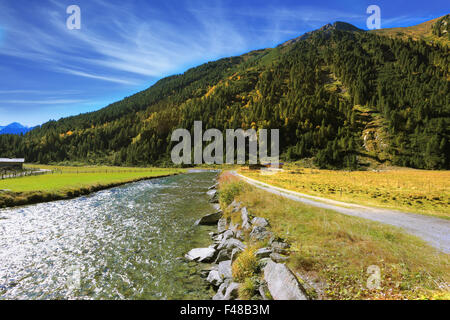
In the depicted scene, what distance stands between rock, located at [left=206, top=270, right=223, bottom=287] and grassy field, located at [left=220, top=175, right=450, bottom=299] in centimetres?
345

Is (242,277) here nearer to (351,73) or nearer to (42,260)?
(42,260)

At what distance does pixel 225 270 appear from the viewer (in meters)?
9.87

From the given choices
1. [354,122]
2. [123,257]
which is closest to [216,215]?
[123,257]

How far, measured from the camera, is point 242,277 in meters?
8.52

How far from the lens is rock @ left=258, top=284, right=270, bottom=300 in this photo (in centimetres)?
695

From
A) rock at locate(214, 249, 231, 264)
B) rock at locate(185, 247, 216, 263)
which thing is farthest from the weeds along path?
rock at locate(185, 247, 216, 263)

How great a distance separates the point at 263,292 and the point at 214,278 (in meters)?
3.31

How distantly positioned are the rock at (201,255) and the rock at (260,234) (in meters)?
2.71

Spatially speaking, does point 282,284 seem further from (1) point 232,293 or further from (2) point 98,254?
(2) point 98,254

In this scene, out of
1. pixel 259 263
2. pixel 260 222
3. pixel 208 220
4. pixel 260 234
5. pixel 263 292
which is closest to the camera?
pixel 263 292

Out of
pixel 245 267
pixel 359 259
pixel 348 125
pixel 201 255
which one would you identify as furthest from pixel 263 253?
pixel 348 125

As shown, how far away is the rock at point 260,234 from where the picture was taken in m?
11.8

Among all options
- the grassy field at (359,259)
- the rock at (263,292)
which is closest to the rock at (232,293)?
the rock at (263,292)

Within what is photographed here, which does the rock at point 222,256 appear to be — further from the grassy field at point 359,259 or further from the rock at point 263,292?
the rock at point 263,292
